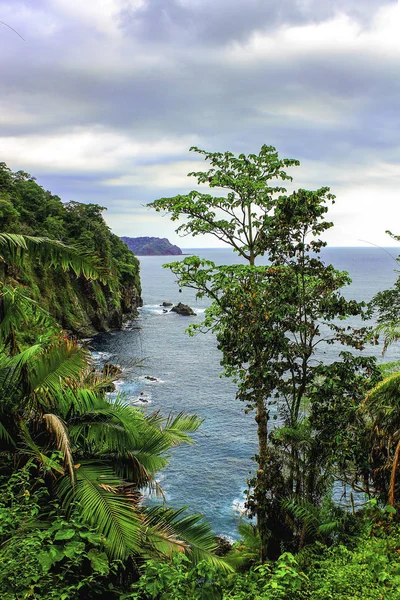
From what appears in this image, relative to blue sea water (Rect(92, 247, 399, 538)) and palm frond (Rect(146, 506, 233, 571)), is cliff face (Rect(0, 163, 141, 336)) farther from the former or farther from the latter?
palm frond (Rect(146, 506, 233, 571))

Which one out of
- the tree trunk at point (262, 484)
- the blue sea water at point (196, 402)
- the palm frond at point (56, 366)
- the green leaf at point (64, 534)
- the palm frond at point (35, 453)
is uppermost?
the palm frond at point (56, 366)

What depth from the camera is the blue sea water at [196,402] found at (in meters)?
22.9

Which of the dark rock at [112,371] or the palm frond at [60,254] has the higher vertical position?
the palm frond at [60,254]

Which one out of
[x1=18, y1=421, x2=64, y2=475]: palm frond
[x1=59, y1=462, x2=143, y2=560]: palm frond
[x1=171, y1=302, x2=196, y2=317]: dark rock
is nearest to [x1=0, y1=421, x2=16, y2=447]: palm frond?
[x1=18, y1=421, x2=64, y2=475]: palm frond

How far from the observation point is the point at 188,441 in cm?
798

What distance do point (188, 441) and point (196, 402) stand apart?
93.2 ft

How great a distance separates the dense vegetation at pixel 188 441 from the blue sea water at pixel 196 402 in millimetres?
1438

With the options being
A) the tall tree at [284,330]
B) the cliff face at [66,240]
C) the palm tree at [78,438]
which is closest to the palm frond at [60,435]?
the palm tree at [78,438]

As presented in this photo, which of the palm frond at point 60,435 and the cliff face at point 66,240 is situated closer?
the palm frond at point 60,435

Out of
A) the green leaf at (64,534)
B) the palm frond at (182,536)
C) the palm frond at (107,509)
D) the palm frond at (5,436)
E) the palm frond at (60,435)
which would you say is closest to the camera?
the green leaf at (64,534)

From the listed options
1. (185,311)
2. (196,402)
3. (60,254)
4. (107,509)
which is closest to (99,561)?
(107,509)

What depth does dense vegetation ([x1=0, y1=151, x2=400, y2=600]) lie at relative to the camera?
5062 mm

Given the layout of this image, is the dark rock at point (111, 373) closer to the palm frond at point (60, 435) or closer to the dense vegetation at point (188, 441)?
the dense vegetation at point (188, 441)

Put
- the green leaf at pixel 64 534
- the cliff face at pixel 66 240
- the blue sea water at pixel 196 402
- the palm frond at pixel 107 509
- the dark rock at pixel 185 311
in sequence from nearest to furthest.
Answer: the green leaf at pixel 64 534 < the palm frond at pixel 107 509 < the blue sea water at pixel 196 402 < the cliff face at pixel 66 240 < the dark rock at pixel 185 311
